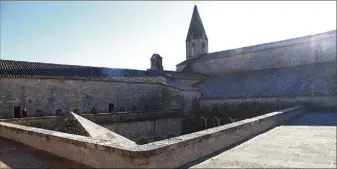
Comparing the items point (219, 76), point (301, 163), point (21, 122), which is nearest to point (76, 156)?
point (301, 163)

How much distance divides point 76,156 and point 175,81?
23.2 m

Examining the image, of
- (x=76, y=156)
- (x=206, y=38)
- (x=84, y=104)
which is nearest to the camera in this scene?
(x=76, y=156)

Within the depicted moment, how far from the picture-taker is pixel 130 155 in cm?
429

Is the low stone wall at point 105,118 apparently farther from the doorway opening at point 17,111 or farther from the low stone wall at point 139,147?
the low stone wall at point 139,147

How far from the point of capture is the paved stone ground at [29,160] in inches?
225

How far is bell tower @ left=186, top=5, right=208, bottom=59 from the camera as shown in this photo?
3656 cm

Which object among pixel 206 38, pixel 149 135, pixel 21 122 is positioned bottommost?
pixel 149 135

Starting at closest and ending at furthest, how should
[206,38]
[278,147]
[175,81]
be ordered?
[278,147]
[175,81]
[206,38]

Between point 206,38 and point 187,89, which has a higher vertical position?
point 206,38

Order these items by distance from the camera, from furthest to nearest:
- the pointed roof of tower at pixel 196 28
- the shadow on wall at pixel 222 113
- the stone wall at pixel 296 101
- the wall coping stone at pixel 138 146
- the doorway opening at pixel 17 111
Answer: the pointed roof of tower at pixel 196 28 → the shadow on wall at pixel 222 113 → the doorway opening at pixel 17 111 → the stone wall at pixel 296 101 → the wall coping stone at pixel 138 146

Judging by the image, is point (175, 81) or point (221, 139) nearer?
point (221, 139)

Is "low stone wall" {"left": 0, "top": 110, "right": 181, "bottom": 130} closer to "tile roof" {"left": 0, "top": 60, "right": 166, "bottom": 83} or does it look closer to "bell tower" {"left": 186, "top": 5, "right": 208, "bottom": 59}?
"tile roof" {"left": 0, "top": 60, "right": 166, "bottom": 83}

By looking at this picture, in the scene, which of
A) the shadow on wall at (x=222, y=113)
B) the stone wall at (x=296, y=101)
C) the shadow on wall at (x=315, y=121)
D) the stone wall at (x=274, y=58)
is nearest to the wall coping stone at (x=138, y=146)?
the shadow on wall at (x=315, y=121)

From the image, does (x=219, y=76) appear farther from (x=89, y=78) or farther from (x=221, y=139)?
(x=221, y=139)
